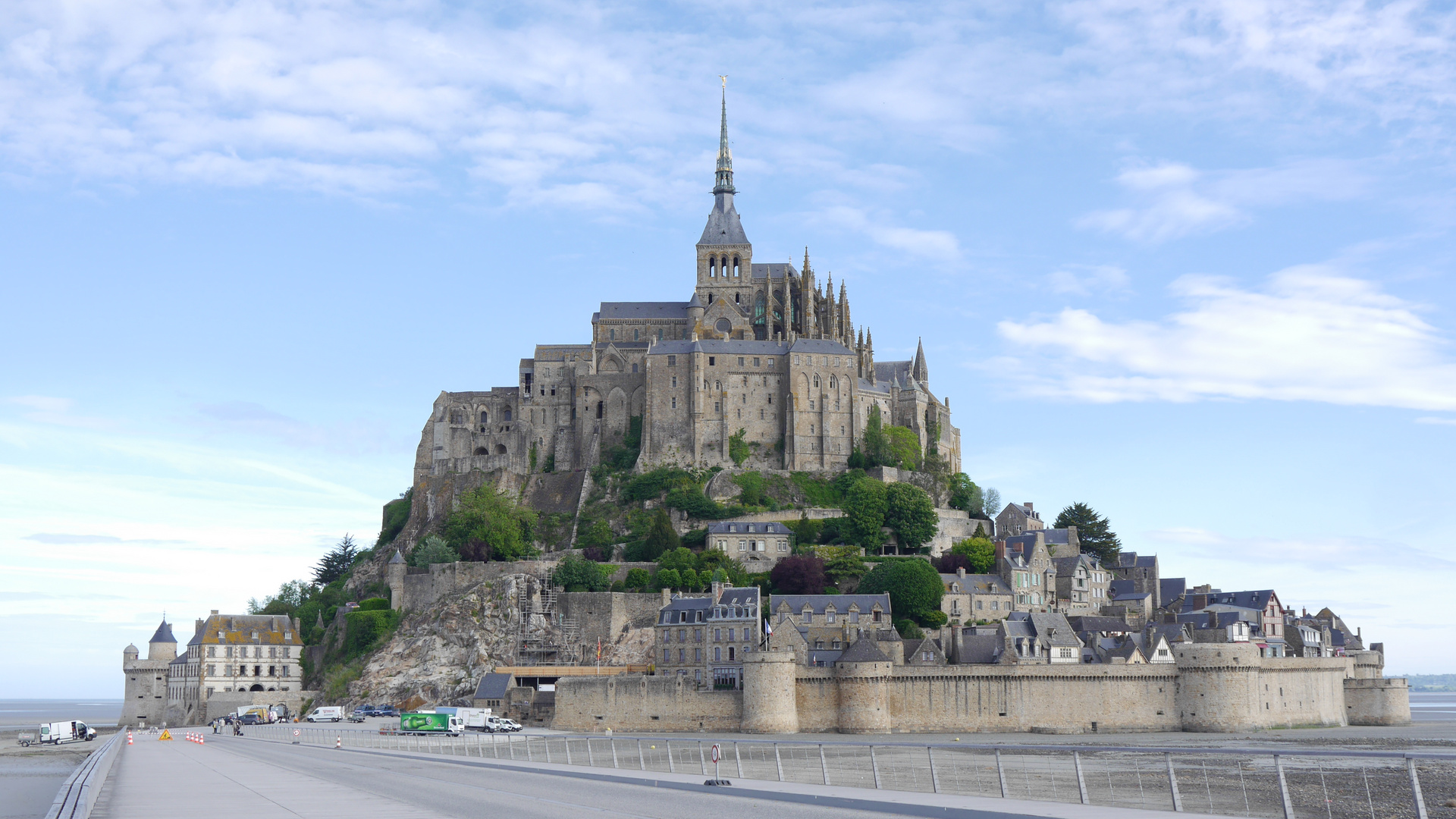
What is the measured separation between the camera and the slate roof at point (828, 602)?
223 feet

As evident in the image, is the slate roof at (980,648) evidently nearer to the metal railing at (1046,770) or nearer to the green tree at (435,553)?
the metal railing at (1046,770)

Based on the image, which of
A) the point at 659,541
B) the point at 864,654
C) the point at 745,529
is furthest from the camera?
the point at 745,529

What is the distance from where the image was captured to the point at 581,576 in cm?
7369

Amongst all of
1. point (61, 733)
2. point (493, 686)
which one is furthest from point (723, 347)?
point (61, 733)

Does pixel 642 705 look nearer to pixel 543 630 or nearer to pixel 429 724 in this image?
pixel 543 630

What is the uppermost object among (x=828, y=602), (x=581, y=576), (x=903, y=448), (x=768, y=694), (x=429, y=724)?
(x=903, y=448)

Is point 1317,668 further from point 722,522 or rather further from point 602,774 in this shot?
point 602,774

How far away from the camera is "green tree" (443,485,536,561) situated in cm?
8006

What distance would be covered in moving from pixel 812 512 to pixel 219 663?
36036 mm

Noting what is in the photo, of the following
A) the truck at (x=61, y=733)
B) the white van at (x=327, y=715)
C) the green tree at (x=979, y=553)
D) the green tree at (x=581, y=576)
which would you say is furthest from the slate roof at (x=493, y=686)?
the green tree at (x=979, y=553)

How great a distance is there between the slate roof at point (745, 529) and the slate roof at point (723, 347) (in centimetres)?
1520

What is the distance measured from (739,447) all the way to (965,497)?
15414 mm

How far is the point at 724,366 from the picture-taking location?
9050cm

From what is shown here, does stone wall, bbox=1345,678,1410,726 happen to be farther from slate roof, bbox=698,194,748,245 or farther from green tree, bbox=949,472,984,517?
slate roof, bbox=698,194,748,245
